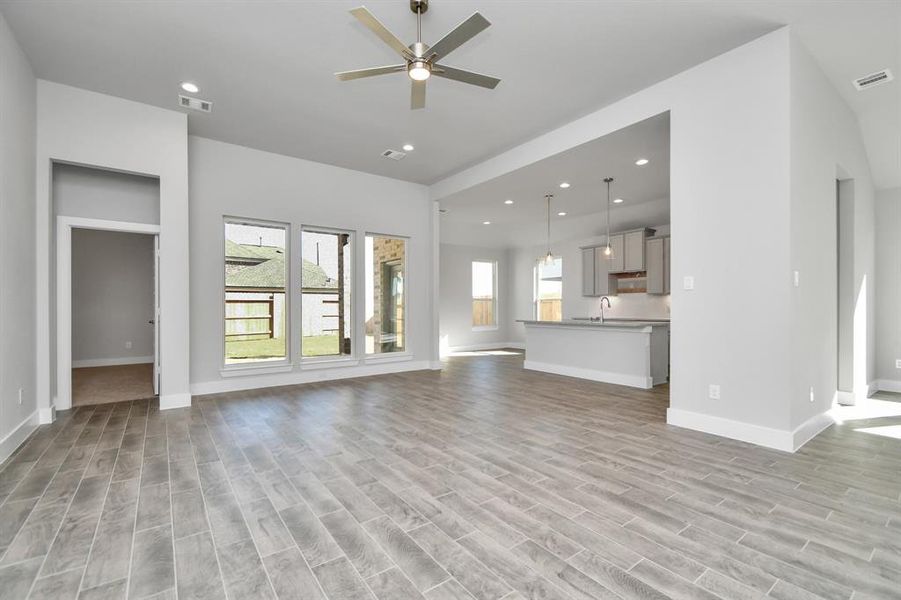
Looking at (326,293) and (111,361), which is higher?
(326,293)

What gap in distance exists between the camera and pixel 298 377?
5934mm

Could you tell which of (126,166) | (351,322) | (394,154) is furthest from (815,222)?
(126,166)

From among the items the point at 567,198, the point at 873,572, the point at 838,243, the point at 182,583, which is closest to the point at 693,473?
the point at 873,572

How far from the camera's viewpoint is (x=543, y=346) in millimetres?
7094

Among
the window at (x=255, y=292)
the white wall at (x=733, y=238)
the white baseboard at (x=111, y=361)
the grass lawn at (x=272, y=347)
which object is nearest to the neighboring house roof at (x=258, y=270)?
the window at (x=255, y=292)

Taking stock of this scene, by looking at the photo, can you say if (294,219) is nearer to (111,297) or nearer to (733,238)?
(111,297)

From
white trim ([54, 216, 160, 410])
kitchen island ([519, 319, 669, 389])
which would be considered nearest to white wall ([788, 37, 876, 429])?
kitchen island ([519, 319, 669, 389])

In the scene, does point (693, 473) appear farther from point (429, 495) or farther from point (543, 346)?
point (543, 346)

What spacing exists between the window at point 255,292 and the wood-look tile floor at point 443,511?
1.77 meters

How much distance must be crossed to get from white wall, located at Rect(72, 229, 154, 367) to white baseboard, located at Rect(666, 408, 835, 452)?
8.95 meters

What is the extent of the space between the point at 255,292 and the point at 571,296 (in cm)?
689

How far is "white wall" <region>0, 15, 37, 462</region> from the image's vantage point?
3.09 metres

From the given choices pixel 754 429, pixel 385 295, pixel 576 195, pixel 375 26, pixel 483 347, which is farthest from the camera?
pixel 483 347

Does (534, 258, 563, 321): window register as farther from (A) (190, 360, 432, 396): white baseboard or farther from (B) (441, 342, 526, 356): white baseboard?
(A) (190, 360, 432, 396): white baseboard
